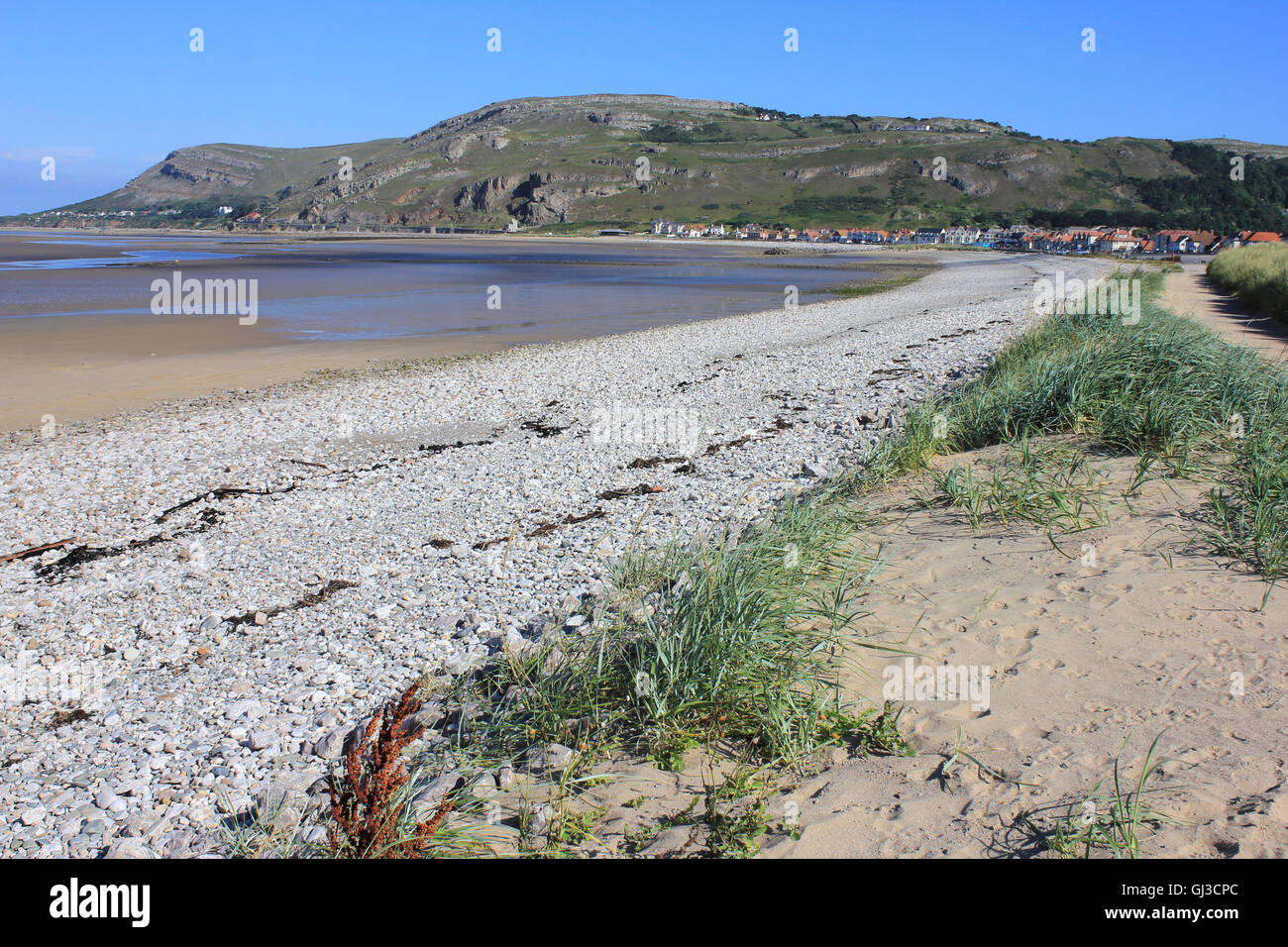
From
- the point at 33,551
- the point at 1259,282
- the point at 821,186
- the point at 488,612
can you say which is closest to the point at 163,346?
the point at 33,551

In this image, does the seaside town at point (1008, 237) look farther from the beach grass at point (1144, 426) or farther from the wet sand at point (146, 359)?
the wet sand at point (146, 359)

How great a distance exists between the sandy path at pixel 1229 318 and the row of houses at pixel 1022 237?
53.6 metres

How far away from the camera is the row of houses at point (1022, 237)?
3317 inches

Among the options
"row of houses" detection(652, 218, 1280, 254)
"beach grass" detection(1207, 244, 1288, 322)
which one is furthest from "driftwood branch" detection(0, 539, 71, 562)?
"row of houses" detection(652, 218, 1280, 254)

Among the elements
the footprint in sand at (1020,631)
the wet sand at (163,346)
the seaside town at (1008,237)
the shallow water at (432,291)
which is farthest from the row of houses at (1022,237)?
the footprint in sand at (1020,631)

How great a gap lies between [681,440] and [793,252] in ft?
255

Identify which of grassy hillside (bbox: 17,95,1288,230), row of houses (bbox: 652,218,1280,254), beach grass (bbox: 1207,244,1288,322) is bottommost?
beach grass (bbox: 1207,244,1288,322)

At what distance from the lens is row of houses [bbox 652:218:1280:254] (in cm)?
8425

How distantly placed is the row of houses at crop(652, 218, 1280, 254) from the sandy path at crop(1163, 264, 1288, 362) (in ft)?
176

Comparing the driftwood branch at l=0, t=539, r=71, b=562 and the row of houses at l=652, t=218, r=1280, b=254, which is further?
the row of houses at l=652, t=218, r=1280, b=254

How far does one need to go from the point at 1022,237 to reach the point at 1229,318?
90.4 m

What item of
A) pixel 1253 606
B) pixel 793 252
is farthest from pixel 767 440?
pixel 793 252

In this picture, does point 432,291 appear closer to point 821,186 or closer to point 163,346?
point 163,346

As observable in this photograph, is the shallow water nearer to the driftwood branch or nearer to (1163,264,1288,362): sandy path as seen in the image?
(1163,264,1288,362): sandy path
